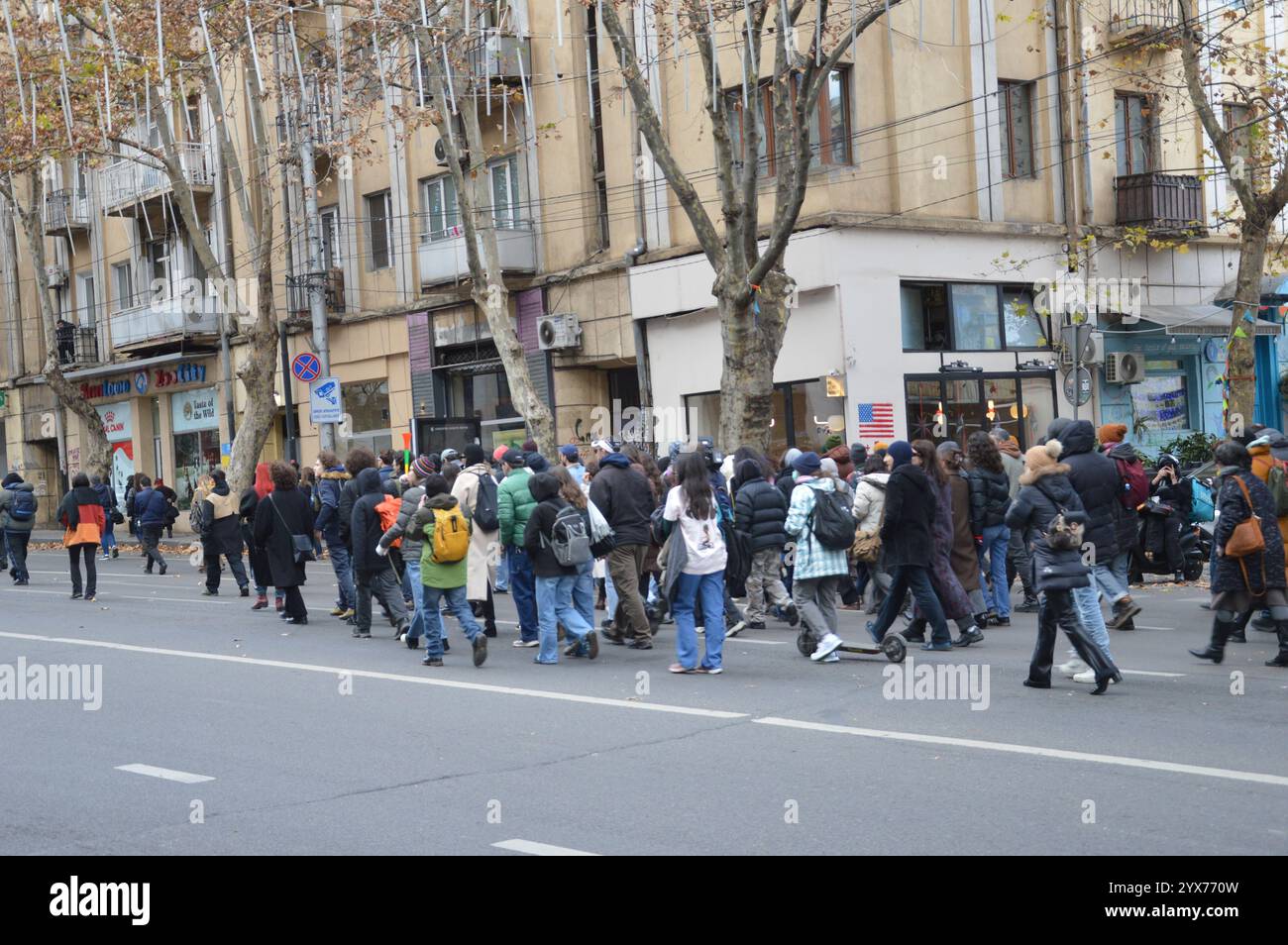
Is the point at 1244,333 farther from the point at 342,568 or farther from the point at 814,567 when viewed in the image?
the point at 342,568

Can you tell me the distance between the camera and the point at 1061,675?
35.5ft

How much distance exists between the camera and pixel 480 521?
1321 cm

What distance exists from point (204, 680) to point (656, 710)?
13.3ft

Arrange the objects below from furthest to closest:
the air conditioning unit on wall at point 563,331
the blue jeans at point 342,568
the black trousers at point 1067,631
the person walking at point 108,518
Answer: the person walking at point 108,518 < the air conditioning unit on wall at point 563,331 < the blue jeans at point 342,568 < the black trousers at point 1067,631

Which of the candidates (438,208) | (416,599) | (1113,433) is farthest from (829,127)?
(416,599)

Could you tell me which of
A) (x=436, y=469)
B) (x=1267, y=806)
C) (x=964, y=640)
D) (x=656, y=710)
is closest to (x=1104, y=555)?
(x=964, y=640)

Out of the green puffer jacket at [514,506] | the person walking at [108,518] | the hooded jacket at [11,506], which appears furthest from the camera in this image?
the person walking at [108,518]

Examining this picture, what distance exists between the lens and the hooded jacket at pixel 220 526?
1947 centimetres

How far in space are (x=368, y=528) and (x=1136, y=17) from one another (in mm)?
17885

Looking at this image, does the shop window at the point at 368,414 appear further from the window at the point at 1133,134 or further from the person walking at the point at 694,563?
the person walking at the point at 694,563

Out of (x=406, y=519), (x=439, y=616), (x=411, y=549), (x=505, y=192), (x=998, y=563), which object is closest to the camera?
(x=439, y=616)

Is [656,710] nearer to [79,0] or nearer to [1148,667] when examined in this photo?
[1148,667]

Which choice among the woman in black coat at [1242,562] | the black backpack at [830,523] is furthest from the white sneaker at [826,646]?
the woman in black coat at [1242,562]

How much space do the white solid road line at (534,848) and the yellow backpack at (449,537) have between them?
5849 millimetres
